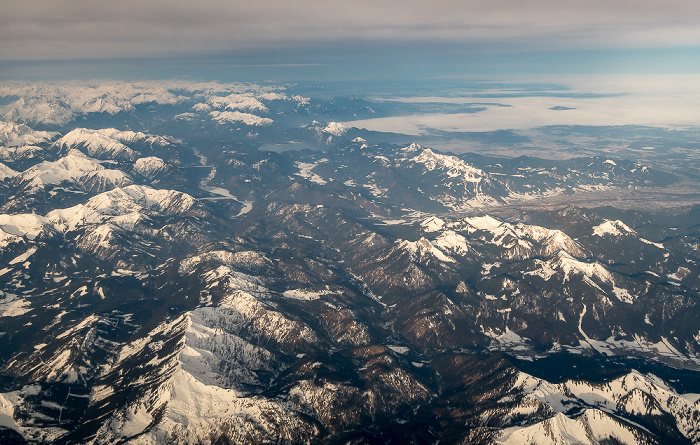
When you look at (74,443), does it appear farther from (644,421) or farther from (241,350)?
(644,421)

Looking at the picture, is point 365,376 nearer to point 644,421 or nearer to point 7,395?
point 644,421

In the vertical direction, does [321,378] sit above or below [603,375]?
below

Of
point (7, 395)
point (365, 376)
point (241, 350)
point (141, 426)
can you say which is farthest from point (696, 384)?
point (7, 395)

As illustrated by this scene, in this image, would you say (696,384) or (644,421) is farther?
(696,384)

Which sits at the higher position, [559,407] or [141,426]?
[559,407]

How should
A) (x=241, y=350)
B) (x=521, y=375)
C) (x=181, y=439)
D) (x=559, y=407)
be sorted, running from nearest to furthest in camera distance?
1. (x=181, y=439)
2. (x=559, y=407)
3. (x=521, y=375)
4. (x=241, y=350)

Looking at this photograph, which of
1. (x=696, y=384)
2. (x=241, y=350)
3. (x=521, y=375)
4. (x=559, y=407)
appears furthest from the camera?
(x=241, y=350)

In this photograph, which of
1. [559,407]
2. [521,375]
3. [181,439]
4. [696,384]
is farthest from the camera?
[696,384]

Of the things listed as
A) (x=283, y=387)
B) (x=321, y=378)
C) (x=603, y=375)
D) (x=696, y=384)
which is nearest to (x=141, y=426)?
(x=283, y=387)

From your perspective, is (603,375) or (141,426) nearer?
(141,426)
